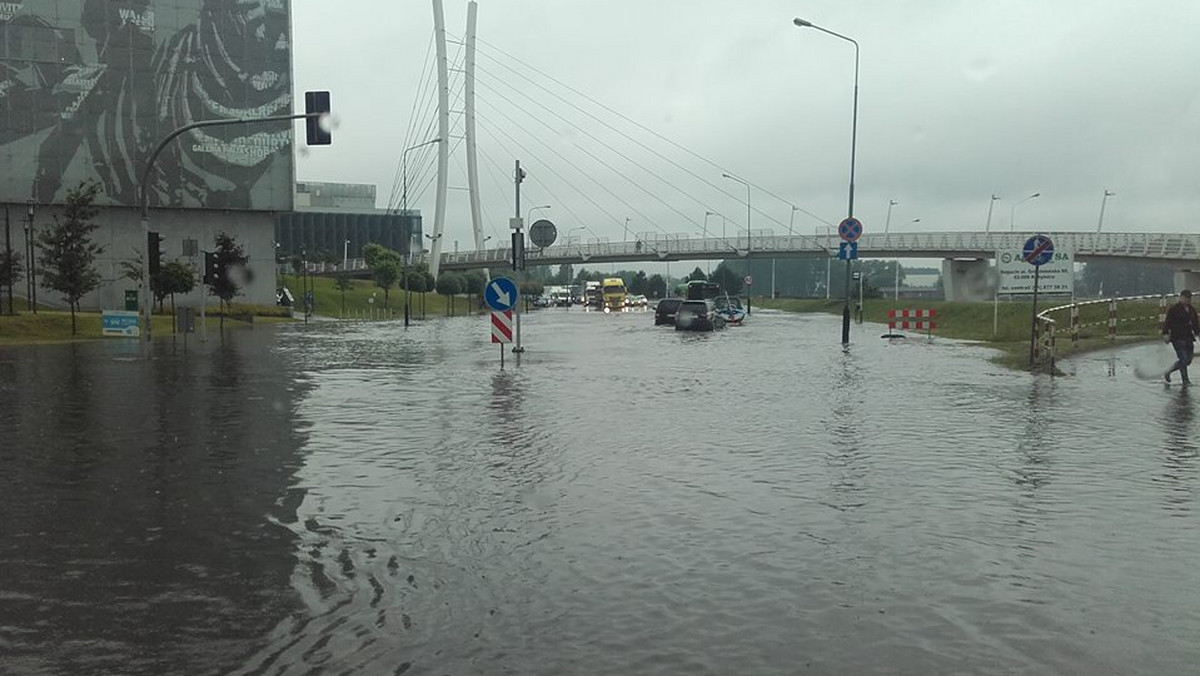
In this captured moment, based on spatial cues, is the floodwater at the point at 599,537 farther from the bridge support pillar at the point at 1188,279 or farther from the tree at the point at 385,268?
the tree at the point at 385,268

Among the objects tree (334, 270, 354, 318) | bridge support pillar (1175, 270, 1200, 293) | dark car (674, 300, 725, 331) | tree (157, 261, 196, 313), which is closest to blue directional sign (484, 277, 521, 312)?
dark car (674, 300, 725, 331)

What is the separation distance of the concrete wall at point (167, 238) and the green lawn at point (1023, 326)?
49.8 meters

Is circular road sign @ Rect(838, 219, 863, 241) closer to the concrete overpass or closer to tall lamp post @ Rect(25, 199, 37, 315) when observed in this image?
the concrete overpass

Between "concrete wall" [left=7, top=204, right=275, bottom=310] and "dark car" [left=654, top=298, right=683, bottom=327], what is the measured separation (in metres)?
33.2

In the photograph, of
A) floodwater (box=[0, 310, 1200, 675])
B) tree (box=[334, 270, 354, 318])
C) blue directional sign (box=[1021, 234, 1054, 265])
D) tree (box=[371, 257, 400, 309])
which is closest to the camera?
floodwater (box=[0, 310, 1200, 675])

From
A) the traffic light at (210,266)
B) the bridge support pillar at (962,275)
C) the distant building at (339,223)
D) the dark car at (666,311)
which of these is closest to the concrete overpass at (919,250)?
the bridge support pillar at (962,275)

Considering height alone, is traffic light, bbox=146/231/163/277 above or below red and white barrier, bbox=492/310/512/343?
above

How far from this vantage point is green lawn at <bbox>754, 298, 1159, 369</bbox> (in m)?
28.8

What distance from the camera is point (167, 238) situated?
2906 inches

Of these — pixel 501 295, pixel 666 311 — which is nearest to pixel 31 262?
pixel 666 311

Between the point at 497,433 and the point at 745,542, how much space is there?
6143 mm

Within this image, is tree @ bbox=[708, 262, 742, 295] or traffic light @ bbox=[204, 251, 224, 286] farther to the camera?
tree @ bbox=[708, 262, 742, 295]

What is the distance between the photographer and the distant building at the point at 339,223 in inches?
6688

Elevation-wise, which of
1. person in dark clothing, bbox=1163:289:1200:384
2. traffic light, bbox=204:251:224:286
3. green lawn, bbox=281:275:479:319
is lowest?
green lawn, bbox=281:275:479:319
